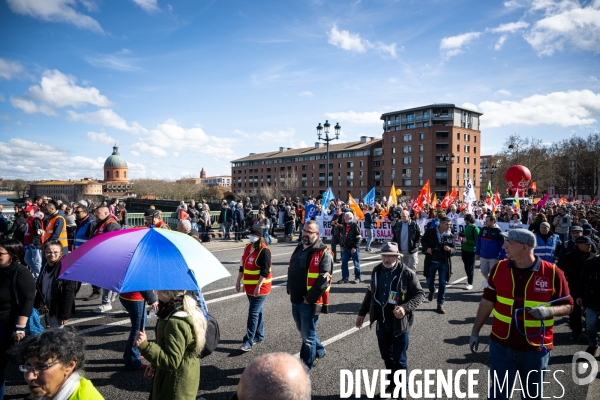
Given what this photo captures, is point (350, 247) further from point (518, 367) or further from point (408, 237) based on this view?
point (518, 367)

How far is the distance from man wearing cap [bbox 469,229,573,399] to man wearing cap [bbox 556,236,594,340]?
3653mm

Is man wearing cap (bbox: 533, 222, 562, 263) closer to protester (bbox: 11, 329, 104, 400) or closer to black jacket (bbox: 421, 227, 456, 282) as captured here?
black jacket (bbox: 421, 227, 456, 282)

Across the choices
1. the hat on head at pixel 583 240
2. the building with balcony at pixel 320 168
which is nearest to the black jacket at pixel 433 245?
the hat on head at pixel 583 240

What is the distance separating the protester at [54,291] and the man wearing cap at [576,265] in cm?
759

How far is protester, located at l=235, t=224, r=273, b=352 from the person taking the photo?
18.5 feet

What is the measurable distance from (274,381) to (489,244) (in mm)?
8423

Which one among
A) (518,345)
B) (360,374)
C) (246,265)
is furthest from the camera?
(246,265)

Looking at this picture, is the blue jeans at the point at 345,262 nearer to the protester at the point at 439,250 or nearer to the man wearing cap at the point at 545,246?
the protester at the point at 439,250

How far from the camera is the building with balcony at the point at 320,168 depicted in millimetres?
91625

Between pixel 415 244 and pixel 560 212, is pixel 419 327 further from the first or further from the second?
pixel 560 212

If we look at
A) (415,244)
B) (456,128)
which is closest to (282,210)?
(415,244)

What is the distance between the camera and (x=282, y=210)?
21.6 meters

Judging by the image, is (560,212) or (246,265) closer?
(246,265)

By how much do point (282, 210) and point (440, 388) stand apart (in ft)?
56.4
